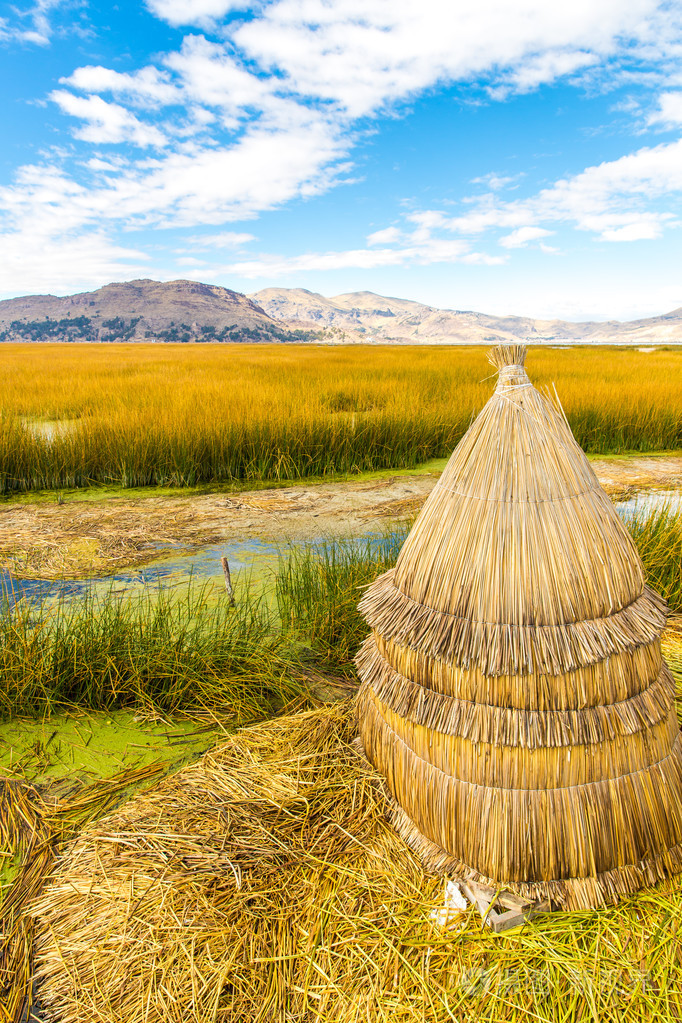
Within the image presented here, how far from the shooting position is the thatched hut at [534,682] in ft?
4.22

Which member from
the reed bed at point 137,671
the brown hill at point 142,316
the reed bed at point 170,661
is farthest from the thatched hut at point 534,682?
the brown hill at point 142,316

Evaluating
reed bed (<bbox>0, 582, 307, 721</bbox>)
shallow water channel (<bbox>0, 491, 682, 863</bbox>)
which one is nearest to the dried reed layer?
shallow water channel (<bbox>0, 491, 682, 863</bbox>)

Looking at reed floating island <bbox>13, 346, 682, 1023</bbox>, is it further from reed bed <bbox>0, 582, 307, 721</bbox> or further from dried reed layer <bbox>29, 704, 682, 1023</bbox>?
reed bed <bbox>0, 582, 307, 721</bbox>

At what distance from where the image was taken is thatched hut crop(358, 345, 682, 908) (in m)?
1.29

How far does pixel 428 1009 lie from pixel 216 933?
518 mm

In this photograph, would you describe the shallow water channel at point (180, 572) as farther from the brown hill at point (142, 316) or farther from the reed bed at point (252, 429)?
the brown hill at point (142, 316)

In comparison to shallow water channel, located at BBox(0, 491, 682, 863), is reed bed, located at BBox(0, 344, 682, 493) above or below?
above

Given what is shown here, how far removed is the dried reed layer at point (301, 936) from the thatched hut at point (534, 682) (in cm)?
13

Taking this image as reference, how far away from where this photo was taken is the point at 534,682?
4.17ft

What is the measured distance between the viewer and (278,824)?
63.8 inches

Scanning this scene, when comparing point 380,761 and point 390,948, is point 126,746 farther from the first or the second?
point 390,948

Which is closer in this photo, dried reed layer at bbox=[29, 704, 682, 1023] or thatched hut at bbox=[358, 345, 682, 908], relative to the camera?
dried reed layer at bbox=[29, 704, 682, 1023]

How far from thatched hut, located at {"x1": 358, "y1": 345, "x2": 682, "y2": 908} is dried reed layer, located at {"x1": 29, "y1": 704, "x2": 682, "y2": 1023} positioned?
0.13 m

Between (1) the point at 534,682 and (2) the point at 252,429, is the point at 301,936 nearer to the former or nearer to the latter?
(1) the point at 534,682
